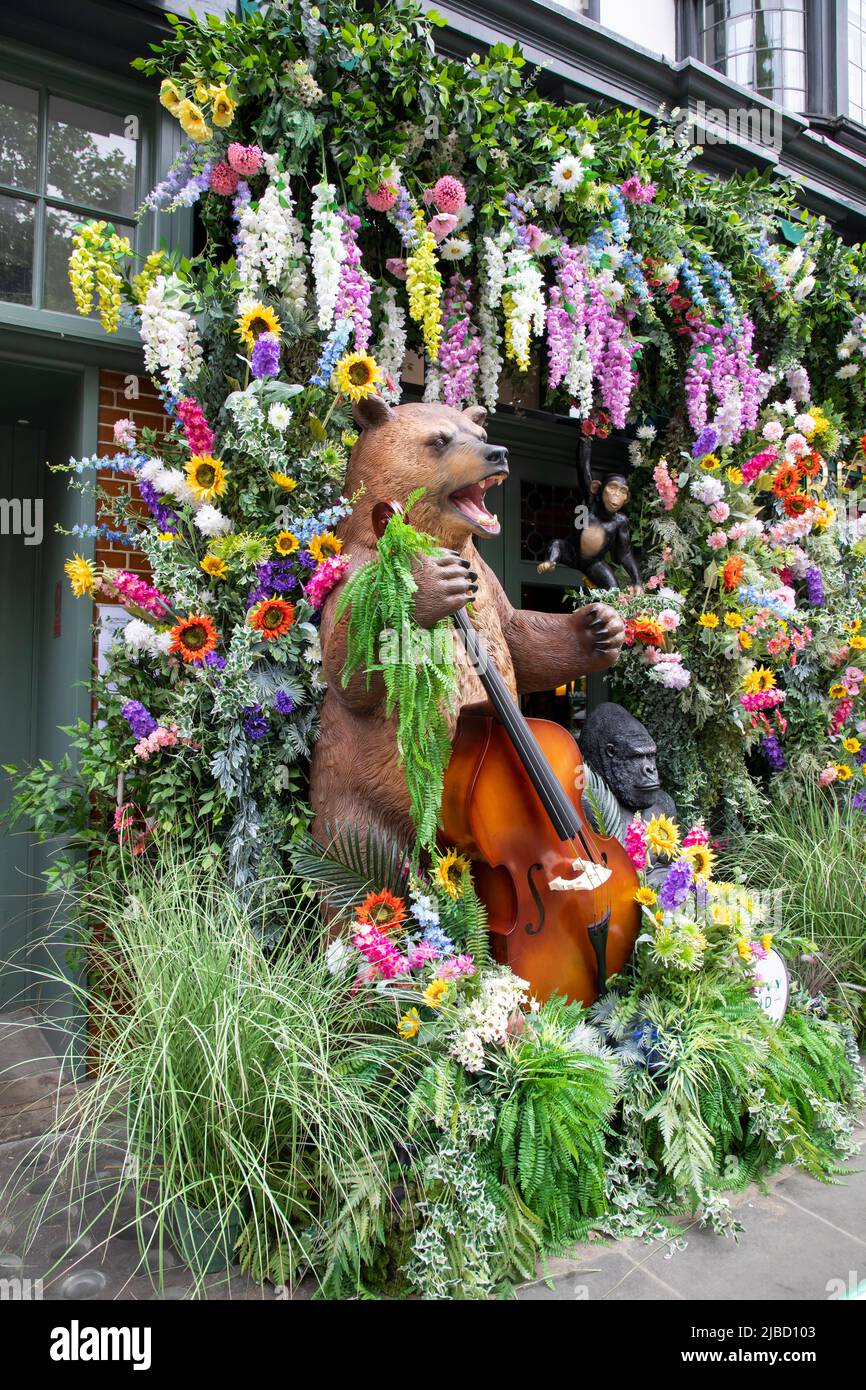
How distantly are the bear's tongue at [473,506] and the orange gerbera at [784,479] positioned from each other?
107 inches

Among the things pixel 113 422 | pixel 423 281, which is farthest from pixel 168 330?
pixel 423 281

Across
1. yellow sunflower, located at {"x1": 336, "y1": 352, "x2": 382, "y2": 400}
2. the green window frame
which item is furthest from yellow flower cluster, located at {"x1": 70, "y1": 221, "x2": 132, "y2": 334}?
yellow sunflower, located at {"x1": 336, "y1": 352, "x2": 382, "y2": 400}

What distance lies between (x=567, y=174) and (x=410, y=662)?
8.32 ft

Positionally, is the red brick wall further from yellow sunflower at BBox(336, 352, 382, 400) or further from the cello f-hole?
the cello f-hole

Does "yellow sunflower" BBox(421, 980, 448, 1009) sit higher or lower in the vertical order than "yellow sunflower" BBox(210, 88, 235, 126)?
lower

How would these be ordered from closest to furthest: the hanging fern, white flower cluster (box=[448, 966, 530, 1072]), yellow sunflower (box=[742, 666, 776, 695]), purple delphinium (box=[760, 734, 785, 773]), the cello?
1. white flower cluster (box=[448, 966, 530, 1072])
2. the hanging fern
3. the cello
4. yellow sunflower (box=[742, 666, 776, 695])
5. purple delphinium (box=[760, 734, 785, 773])

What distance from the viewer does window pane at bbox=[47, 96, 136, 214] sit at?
3514 mm

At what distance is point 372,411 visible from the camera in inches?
120

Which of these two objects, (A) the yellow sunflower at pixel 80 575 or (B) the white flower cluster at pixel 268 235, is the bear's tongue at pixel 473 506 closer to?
(B) the white flower cluster at pixel 268 235

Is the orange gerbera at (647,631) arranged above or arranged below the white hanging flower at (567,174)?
below

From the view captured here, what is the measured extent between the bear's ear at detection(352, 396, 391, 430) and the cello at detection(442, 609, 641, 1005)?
0.79 metres

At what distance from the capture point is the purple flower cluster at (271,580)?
321 centimetres

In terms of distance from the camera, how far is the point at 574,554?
471cm

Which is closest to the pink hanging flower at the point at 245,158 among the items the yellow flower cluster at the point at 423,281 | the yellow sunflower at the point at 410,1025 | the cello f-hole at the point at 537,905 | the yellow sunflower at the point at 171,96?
the yellow sunflower at the point at 171,96
